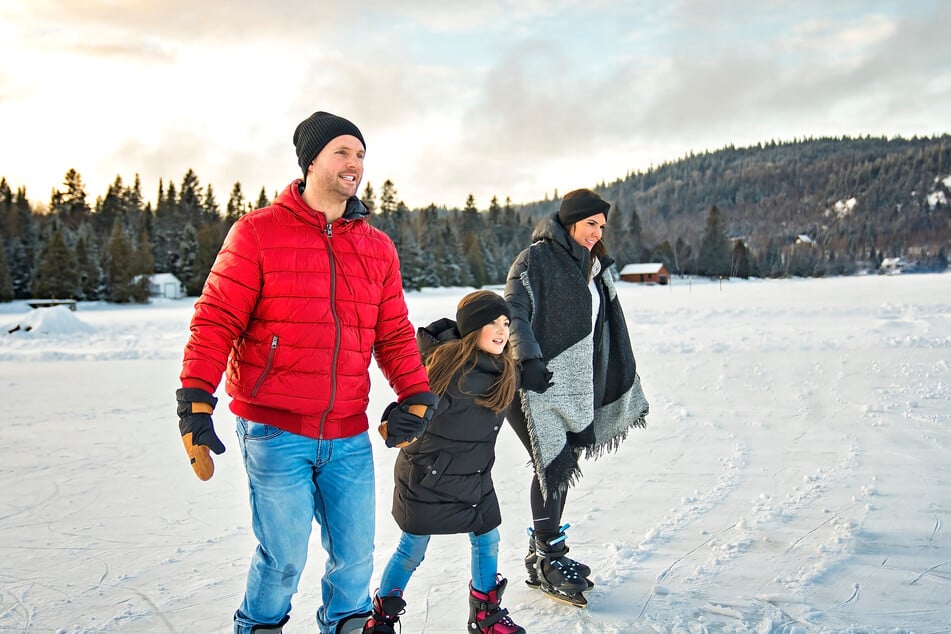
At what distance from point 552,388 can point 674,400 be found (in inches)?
191

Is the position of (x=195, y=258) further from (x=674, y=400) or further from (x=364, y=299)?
(x=364, y=299)

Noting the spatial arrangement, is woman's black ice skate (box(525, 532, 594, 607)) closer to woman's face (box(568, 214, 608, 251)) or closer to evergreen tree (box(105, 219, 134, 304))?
woman's face (box(568, 214, 608, 251))

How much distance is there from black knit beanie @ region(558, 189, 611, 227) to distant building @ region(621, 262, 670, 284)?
214ft

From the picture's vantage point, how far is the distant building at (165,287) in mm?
46156

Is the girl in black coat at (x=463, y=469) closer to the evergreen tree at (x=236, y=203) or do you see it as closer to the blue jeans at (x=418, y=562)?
the blue jeans at (x=418, y=562)

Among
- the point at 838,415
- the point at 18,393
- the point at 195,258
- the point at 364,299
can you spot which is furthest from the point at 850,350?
the point at 195,258

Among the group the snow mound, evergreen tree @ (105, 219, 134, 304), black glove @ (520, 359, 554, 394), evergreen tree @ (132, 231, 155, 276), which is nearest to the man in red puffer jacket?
black glove @ (520, 359, 554, 394)

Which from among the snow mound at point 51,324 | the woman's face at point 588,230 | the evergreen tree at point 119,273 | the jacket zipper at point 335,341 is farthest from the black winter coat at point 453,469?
the evergreen tree at point 119,273

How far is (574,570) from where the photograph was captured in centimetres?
304

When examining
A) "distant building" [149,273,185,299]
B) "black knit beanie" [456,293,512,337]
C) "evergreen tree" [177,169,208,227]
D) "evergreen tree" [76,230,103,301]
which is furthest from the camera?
"evergreen tree" [177,169,208,227]

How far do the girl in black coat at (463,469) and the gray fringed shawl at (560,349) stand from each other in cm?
31

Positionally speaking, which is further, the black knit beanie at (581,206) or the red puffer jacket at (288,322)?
the black knit beanie at (581,206)

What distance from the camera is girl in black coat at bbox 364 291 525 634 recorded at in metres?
2.69

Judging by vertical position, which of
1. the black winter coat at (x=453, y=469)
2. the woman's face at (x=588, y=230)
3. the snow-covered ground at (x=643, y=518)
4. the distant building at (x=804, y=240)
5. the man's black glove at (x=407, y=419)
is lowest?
the snow-covered ground at (x=643, y=518)
